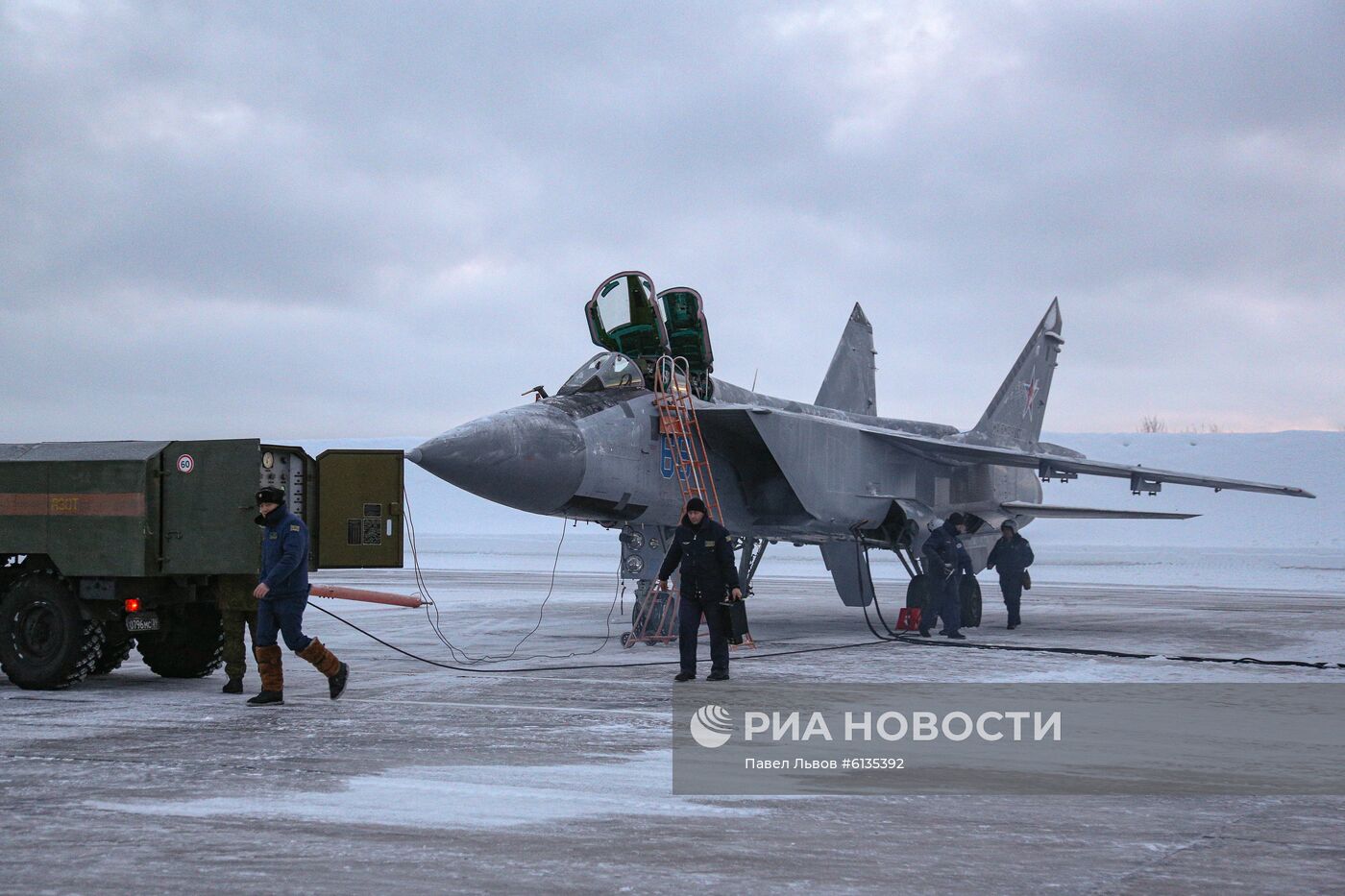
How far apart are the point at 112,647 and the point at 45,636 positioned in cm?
60

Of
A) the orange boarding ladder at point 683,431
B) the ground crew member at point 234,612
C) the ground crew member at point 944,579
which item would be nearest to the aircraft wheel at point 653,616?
the orange boarding ladder at point 683,431

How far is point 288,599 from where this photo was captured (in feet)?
27.6

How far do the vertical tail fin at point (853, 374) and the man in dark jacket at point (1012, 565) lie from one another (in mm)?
4733

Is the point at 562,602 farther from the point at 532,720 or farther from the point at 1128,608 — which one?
the point at 532,720

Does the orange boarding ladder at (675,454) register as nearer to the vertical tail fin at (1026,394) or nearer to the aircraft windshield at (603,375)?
the aircraft windshield at (603,375)

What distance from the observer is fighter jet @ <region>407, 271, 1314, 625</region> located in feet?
37.8

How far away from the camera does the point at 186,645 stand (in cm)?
1030

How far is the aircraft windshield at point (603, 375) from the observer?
42.5 feet

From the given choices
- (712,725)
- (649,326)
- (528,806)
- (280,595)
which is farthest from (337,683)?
(649,326)

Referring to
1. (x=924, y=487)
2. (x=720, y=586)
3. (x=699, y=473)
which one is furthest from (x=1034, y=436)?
(x=720, y=586)

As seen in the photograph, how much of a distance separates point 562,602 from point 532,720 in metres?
13.1

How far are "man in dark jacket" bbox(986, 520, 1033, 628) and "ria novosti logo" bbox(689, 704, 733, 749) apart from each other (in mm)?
8628

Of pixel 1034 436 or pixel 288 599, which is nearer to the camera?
pixel 288 599

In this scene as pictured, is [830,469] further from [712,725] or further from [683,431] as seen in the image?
[712,725]
